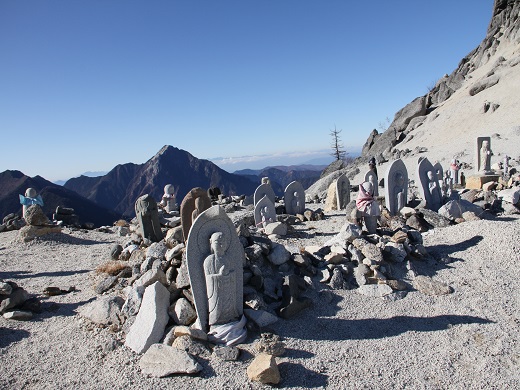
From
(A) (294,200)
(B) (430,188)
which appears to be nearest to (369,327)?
(B) (430,188)

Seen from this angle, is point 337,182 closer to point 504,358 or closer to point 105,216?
point 504,358

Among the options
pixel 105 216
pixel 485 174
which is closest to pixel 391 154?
pixel 485 174

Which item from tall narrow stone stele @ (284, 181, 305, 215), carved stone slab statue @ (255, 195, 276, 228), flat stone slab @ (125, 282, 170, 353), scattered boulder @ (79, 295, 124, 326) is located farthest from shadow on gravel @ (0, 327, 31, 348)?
tall narrow stone stele @ (284, 181, 305, 215)

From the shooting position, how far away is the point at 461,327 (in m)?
5.66

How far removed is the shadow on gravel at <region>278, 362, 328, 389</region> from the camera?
4.59 m

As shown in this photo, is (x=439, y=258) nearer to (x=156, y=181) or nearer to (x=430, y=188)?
(x=430, y=188)

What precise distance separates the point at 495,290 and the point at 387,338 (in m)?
2.73

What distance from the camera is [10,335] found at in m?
5.98

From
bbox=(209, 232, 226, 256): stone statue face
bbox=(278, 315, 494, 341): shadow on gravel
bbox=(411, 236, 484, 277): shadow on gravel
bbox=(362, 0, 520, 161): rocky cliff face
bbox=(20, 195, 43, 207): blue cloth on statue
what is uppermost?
bbox=(362, 0, 520, 161): rocky cliff face

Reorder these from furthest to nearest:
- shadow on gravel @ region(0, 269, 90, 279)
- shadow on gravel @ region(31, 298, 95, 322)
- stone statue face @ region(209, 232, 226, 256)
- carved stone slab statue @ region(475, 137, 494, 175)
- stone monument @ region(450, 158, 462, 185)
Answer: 1. carved stone slab statue @ region(475, 137, 494, 175)
2. stone monument @ region(450, 158, 462, 185)
3. shadow on gravel @ region(0, 269, 90, 279)
4. shadow on gravel @ region(31, 298, 95, 322)
5. stone statue face @ region(209, 232, 226, 256)

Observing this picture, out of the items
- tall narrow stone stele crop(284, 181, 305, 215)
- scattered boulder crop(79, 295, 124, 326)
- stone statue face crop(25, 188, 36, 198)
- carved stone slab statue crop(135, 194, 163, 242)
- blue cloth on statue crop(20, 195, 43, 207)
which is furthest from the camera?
tall narrow stone stele crop(284, 181, 305, 215)

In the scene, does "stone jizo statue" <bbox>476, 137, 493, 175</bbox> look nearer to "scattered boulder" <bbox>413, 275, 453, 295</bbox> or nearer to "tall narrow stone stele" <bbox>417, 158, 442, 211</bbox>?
"tall narrow stone stele" <bbox>417, 158, 442, 211</bbox>

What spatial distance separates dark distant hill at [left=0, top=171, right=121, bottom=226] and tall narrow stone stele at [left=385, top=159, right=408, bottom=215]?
16782mm

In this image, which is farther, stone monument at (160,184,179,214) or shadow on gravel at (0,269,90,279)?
stone monument at (160,184,179,214)
